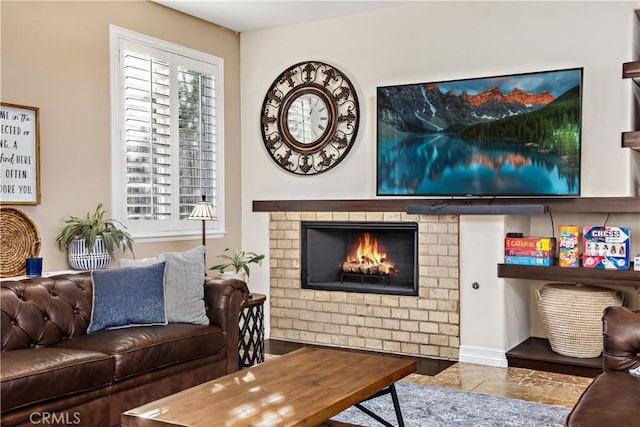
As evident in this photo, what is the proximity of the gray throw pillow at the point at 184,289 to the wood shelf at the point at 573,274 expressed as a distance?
220 cm

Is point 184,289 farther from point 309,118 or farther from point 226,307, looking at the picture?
point 309,118

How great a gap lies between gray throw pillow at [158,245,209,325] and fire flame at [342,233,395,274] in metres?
1.81

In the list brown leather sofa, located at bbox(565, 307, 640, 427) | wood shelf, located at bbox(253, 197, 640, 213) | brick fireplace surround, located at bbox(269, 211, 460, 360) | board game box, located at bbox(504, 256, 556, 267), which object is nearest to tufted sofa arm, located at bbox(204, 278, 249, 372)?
brick fireplace surround, located at bbox(269, 211, 460, 360)

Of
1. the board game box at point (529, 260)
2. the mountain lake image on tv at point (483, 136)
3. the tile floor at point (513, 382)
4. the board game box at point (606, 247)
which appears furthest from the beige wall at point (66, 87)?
the board game box at point (606, 247)

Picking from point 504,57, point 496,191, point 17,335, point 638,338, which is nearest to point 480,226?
point 496,191

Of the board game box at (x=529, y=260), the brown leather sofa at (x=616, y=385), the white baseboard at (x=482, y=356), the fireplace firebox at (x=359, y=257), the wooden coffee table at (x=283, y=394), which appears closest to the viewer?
the brown leather sofa at (x=616, y=385)

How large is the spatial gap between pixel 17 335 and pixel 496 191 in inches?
131

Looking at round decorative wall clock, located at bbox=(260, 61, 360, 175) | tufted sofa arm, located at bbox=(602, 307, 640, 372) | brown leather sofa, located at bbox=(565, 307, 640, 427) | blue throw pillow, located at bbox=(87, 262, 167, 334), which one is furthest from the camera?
round decorative wall clock, located at bbox=(260, 61, 360, 175)

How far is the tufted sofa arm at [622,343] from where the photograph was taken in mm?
2922

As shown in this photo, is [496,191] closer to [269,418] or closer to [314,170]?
[314,170]

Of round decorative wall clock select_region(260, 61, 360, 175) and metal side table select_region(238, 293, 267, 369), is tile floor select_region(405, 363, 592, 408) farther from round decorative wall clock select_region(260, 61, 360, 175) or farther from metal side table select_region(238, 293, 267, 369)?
round decorative wall clock select_region(260, 61, 360, 175)

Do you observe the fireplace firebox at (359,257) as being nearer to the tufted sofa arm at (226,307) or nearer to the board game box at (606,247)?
the board game box at (606,247)

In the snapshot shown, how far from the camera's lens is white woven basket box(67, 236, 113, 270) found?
435cm

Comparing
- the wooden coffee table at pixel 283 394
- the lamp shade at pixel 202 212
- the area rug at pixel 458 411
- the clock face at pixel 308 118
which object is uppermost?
the clock face at pixel 308 118
